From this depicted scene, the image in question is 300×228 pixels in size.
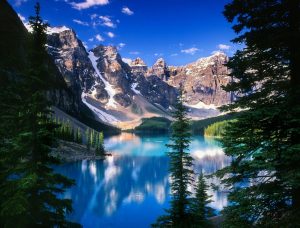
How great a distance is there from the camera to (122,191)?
85.9m

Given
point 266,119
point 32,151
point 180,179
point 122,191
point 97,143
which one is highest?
point 266,119

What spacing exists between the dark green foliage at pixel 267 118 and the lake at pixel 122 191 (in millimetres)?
50455

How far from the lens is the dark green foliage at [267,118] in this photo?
9.80 meters

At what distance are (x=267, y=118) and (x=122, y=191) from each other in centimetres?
7921

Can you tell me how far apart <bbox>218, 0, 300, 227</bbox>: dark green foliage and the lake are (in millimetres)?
50455

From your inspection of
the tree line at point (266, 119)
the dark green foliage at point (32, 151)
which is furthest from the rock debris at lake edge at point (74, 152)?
the tree line at point (266, 119)

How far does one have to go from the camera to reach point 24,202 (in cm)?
1423

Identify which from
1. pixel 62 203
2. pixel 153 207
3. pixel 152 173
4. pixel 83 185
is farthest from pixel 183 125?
pixel 152 173

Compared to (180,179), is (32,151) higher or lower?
higher

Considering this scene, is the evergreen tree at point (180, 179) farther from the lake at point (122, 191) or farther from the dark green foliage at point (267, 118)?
the lake at point (122, 191)

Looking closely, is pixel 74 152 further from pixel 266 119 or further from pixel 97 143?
pixel 266 119

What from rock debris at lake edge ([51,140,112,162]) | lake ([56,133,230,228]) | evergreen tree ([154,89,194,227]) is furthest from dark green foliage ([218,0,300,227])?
rock debris at lake edge ([51,140,112,162])

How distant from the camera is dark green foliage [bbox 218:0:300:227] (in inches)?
386

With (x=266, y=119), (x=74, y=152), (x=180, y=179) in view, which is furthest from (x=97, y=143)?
(x=266, y=119)
